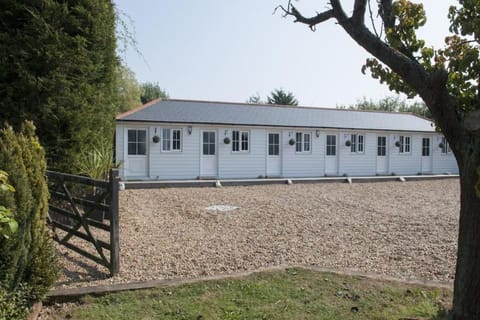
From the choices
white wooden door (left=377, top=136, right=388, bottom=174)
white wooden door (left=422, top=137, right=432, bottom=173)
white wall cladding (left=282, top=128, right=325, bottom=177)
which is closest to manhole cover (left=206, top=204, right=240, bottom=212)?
white wall cladding (left=282, top=128, right=325, bottom=177)

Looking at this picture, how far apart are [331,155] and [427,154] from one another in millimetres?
6436

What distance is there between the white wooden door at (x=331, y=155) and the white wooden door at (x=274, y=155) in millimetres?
2672

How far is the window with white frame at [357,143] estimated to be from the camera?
2016 cm

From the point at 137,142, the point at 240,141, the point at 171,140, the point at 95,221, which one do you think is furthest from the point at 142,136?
the point at 95,221

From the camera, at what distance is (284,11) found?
339 centimetres

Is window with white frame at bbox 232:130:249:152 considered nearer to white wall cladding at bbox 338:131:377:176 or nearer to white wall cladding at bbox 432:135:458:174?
white wall cladding at bbox 338:131:377:176

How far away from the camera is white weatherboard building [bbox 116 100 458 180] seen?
634 inches

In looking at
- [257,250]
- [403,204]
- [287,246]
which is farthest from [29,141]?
[403,204]

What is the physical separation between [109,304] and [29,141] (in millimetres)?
1858

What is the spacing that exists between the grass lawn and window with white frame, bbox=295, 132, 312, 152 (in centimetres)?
1483

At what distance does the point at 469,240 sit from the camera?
8.70 ft

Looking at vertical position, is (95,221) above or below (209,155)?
below

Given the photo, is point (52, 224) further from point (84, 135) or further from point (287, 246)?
point (287, 246)

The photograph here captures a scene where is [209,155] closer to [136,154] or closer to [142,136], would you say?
[142,136]
